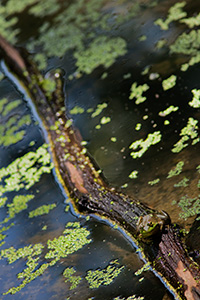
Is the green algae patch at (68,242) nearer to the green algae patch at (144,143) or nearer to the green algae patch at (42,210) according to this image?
the green algae patch at (42,210)

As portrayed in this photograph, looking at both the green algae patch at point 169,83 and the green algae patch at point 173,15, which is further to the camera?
the green algae patch at point 173,15

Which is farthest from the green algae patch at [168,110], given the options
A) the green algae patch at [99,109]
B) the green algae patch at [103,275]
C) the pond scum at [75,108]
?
the green algae patch at [103,275]

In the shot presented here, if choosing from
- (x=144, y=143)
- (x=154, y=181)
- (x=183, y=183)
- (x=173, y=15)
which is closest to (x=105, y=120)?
(x=144, y=143)

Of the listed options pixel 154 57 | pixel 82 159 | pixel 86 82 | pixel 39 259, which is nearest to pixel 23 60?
pixel 86 82

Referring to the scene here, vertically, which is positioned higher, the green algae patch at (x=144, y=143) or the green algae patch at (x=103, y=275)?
the green algae patch at (x=144, y=143)

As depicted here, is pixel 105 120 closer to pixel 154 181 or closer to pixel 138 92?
pixel 138 92

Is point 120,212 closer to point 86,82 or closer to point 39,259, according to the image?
point 39,259

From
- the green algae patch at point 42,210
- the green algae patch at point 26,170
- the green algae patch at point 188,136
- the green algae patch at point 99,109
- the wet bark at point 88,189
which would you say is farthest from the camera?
the green algae patch at point 99,109

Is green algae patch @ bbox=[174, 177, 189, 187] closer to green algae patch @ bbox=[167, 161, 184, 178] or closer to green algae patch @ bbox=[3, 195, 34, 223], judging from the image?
green algae patch @ bbox=[167, 161, 184, 178]

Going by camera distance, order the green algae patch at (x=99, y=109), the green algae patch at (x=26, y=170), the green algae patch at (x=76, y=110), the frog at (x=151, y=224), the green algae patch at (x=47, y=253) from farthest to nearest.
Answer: the green algae patch at (x=76, y=110)
the green algae patch at (x=99, y=109)
the green algae patch at (x=26, y=170)
the green algae patch at (x=47, y=253)
the frog at (x=151, y=224)
